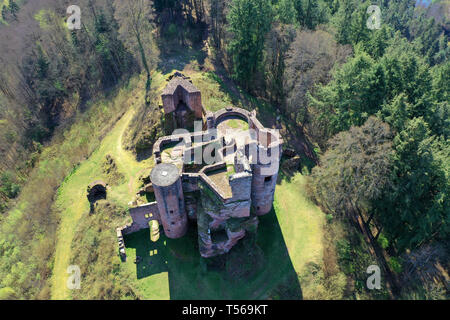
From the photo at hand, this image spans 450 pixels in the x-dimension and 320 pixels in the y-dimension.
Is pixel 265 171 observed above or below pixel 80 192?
above

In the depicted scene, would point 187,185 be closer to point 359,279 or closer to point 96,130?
point 359,279

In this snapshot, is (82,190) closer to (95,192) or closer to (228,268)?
(95,192)

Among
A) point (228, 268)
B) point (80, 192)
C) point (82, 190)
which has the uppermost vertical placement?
point (228, 268)

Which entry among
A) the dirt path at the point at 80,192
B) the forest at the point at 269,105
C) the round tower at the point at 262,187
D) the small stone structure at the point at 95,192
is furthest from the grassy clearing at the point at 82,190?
the round tower at the point at 262,187

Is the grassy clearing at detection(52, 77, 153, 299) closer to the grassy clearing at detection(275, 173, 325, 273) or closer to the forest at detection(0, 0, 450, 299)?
the forest at detection(0, 0, 450, 299)

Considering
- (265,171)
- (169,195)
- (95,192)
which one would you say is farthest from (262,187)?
(95,192)

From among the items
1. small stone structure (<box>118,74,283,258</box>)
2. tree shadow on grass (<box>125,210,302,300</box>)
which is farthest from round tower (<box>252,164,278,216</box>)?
tree shadow on grass (<box>125,210,302,300</box>)

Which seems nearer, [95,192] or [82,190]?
[95,192]
